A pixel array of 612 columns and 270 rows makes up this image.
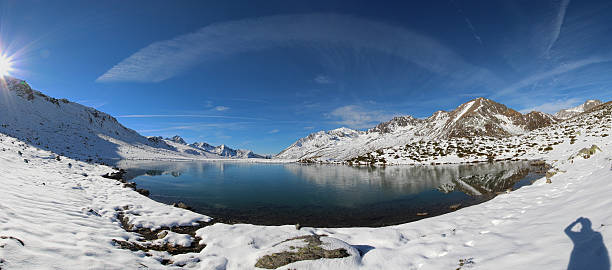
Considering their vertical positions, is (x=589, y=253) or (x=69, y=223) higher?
(x=589, y=253)

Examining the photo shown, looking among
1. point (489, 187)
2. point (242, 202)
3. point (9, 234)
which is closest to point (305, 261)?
point (9, 234)

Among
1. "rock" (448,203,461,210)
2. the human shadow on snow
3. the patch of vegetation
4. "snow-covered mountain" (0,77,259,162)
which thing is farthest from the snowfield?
"snow-covered mountain" (0,77,259,162)

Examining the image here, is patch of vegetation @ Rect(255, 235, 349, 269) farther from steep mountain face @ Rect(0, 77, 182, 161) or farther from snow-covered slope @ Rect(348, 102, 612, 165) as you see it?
steep mountain face @ Rect(0, 77, 182, 161)

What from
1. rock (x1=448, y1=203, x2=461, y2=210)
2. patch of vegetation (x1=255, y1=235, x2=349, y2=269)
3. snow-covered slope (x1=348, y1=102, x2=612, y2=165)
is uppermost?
snow-covered slope (x1=348, y1=102, x2=612, y2=165)

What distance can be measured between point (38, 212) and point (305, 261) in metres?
14.6

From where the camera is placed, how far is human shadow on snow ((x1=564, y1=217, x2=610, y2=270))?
4.70 meters

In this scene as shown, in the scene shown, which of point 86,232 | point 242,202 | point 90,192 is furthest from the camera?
point 242,202

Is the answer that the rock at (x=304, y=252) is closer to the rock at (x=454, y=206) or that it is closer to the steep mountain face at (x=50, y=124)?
the rock at (x=454, y=206)

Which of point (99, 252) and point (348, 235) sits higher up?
point (99, 252)

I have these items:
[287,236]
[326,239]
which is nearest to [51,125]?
[287,236]

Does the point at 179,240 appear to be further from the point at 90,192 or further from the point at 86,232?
the point at 90,192

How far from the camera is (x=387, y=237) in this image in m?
11.7

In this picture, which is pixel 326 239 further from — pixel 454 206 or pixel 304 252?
pixel 454 206

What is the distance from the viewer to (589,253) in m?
5.07
